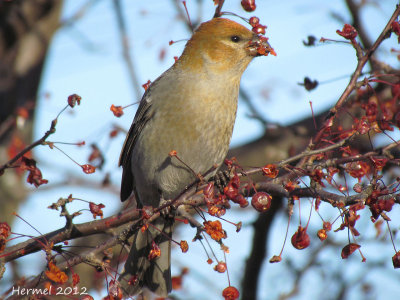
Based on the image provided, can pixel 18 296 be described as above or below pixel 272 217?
below

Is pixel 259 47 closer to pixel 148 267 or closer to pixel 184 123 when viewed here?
pixel 184 123

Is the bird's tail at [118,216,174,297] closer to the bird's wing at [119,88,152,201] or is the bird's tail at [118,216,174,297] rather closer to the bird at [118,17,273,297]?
the bird at [118,17,273,297]

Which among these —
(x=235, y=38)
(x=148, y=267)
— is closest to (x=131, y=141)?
(x=148, y=267)

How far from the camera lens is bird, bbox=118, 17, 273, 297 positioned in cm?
354

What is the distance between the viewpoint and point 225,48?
371 centimetres

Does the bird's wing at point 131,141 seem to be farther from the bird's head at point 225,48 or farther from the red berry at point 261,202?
the red berry at point 261,202

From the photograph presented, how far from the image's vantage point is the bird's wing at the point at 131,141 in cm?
382

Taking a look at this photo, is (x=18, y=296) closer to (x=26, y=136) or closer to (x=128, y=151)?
(x=128, y=151)

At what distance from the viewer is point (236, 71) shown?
12.2ft

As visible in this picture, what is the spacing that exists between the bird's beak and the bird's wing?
82 cm

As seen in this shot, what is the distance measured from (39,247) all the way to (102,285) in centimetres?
149

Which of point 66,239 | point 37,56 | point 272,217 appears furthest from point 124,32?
point 66,239

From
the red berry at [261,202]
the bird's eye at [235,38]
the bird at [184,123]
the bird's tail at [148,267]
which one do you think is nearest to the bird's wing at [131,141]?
the bird at [184,123]

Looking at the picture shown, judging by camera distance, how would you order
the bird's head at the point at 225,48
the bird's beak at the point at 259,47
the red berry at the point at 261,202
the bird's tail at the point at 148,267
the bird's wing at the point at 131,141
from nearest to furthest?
the red berry at the point at 261,202 < the bird's beak at the point at 259,47 < the bird's tail at the point at 148,267 < the bird's head at the point at 225,48 < the bird's wing at the point at 131,141
